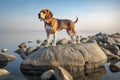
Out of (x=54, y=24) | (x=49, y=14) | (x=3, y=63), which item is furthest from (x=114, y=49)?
(x=3, y=63)

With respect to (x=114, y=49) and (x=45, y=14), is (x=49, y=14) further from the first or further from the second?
(x=114, y=49)

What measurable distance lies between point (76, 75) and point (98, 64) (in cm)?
280

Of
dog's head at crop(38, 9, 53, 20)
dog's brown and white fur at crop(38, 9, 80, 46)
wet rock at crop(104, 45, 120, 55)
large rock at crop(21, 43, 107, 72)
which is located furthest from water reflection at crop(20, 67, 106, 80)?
wet rock at crop(104, 45, 120, 55)

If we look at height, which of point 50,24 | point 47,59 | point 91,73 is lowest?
point 91,73

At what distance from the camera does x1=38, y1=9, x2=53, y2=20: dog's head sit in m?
15.0

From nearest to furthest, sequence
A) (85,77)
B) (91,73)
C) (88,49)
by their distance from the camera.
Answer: (85,77), (91,73), (88,49)

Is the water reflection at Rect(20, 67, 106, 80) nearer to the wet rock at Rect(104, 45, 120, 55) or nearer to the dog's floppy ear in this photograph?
the dog's floppy ear

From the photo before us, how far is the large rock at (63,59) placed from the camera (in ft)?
52.1

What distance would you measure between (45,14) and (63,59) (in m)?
3.24

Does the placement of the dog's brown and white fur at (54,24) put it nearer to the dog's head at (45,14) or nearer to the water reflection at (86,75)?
the dog's head at (45,14)

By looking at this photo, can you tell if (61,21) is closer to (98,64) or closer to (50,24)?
(50,24)

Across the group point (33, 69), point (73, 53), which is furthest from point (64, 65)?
point (33, 69)

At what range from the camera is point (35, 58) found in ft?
52.7

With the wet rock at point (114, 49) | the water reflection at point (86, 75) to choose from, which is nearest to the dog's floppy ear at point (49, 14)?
the water reflection at point (86, 75)
